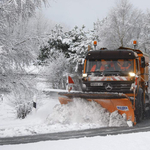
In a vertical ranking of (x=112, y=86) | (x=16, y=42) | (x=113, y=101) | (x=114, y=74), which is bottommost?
(x=113, y=101)

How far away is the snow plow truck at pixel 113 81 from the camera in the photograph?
8.48 meters

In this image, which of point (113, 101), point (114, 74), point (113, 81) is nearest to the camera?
point (113, 101)

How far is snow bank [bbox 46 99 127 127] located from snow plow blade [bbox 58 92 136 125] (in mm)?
157

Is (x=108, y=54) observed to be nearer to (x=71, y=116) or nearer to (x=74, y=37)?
(x=71, y=116)

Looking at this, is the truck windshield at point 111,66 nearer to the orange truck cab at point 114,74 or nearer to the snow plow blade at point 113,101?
the orange truck cab at point 114,74

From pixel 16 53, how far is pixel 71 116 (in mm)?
3103

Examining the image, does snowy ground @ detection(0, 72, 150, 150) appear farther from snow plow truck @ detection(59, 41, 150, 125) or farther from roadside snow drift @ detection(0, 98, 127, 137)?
→ snow plow truck @ detection(59, 41, 150, 125)

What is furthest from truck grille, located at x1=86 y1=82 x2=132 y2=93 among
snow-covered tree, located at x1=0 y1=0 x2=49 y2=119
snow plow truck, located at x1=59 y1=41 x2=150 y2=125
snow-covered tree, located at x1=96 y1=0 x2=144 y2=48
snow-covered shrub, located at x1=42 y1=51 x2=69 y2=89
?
snow-covered shrub, located at x1=42 y1=51 x2=69 y2=89

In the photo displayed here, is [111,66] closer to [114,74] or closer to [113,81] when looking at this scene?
[114,74]

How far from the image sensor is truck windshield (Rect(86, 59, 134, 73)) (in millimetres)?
9578

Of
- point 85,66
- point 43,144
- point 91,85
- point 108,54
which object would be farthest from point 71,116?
point 43,144

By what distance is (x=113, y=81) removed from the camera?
30.3 ft

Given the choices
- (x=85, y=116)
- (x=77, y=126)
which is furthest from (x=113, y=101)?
(x=77, y=126)

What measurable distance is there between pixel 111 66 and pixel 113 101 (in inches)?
65.5
